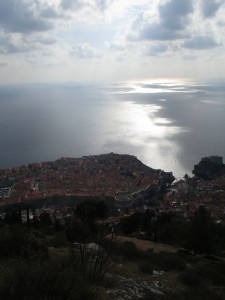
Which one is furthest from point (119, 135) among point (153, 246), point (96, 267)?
point (96, 267)

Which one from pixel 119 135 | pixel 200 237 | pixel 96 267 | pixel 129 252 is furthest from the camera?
pixel 119 135

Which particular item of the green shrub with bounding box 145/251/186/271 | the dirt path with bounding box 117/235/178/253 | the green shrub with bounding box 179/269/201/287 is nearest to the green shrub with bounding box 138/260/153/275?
the green shrub with bounding box 145/251/186/271

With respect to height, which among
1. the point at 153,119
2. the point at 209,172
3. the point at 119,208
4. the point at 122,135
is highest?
the point at 153,119

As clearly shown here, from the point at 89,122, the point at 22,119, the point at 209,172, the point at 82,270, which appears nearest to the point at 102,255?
the point at 82,270

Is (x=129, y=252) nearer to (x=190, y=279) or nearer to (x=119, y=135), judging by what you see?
(x=190, y=279)

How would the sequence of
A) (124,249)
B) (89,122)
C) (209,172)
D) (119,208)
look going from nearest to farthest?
(124,249) < (119,208) < (209,172) < (89,122)

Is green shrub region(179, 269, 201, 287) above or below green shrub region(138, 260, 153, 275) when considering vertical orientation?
below

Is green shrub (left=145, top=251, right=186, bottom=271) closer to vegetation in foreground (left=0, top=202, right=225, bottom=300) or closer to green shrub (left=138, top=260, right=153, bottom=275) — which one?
vegetation in foreground (left=0, top=202, right=225, bottom=300)

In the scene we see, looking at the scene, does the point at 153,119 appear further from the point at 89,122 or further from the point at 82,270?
the point at 82,270
